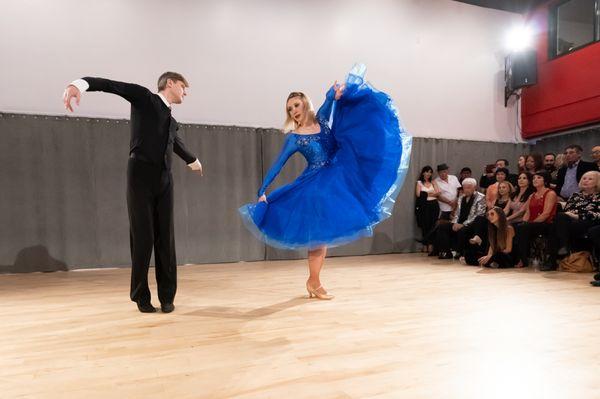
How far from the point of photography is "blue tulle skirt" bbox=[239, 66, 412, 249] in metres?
3.21

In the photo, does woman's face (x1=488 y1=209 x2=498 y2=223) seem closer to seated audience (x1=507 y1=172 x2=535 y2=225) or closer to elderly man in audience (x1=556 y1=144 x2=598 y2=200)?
seated audience (x1=507 y1=172 x2=535 y2=225)

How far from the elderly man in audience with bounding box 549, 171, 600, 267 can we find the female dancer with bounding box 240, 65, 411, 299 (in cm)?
257

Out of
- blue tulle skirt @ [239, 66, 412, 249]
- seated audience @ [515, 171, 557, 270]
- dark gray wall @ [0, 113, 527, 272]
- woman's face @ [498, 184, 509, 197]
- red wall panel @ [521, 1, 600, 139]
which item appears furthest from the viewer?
red wall panel @ [521, 1, 600, 139]

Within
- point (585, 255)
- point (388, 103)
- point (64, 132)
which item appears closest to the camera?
point (388, 103)

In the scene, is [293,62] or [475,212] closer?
[475,212]

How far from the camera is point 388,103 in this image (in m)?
3.37

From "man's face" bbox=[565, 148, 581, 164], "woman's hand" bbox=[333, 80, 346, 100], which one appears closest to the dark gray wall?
"woman's hand" bbox=[333, 80, 346, 100]

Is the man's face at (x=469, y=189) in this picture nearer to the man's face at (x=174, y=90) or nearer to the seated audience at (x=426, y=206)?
the seated audience at (x=426, y=206)

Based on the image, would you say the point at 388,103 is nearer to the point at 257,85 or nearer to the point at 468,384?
the point at 468,384

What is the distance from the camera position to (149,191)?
301cm

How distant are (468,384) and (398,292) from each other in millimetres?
2027

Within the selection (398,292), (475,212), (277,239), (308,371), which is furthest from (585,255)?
(308,371)

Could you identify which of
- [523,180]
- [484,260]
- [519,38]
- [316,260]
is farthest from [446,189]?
[316,260]

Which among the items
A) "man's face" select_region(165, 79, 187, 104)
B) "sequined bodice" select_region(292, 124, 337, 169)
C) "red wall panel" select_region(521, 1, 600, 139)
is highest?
"red wall panel" select_region(521, 1, 600, 139)
